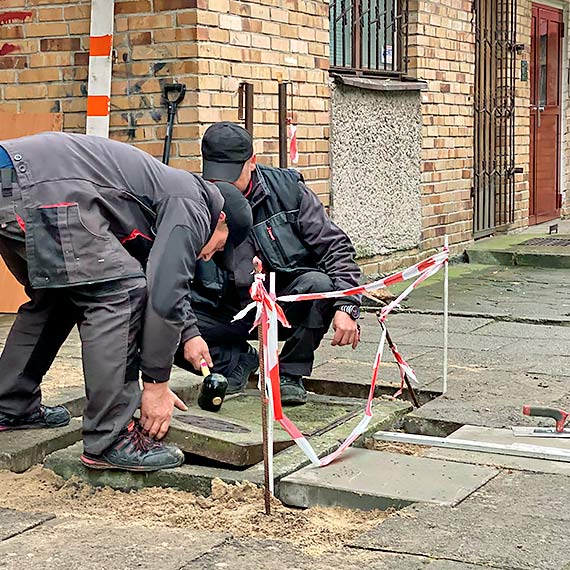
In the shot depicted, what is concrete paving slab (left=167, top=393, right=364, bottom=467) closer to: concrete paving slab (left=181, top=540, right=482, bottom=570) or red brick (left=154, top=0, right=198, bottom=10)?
concrete paving slab (left=181, top=540, right=482, bottom=570)

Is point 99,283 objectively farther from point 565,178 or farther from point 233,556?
point 565,178

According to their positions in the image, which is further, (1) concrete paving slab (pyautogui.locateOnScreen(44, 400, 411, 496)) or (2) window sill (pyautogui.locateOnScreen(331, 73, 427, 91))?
(2) window sill (pyautogui.locateOnScreen(331, 73, 427, 91))

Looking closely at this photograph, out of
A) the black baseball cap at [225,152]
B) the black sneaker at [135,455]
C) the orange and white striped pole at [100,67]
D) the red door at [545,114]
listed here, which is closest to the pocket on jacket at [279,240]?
the black baseball cap at [225,152]

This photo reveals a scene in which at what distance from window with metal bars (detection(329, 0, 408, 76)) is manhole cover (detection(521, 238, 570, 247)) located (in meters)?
2.89

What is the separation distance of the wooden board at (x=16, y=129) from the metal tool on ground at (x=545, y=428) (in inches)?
167

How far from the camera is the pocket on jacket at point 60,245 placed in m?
4.19

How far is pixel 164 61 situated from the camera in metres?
7.51

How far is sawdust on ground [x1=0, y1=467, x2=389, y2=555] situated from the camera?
394 cm

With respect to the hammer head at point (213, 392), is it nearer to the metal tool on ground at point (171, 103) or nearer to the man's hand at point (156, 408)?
the man's hand at point (156, 408)

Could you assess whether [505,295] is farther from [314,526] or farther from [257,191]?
[314,526]

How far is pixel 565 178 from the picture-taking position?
53.1 feet

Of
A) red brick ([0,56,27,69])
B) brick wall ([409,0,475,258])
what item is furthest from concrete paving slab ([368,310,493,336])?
red brick ([0,56,27,69])

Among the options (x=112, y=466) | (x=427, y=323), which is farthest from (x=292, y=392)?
(x=427, y=323)

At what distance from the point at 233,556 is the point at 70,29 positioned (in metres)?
5.17
